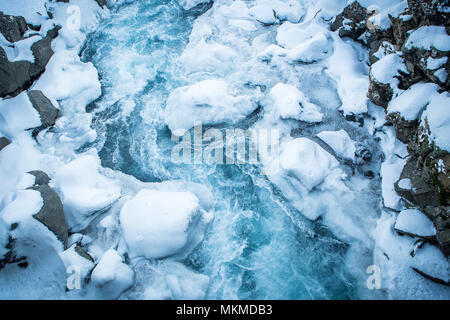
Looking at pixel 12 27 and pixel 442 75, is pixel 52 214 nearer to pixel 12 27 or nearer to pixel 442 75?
pixel 12 27

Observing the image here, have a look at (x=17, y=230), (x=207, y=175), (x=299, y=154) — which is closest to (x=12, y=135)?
(x=17, y=230)

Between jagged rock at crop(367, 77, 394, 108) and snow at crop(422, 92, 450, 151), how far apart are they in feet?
3.39

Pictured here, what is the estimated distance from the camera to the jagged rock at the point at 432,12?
407 centimetres

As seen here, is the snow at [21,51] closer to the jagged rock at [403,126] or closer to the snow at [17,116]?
the snow at [17,116]

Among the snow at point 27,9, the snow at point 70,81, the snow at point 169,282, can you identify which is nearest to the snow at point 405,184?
the snow at point 169,282

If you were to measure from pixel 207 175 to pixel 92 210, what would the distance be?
2.18m

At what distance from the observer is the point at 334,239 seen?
4199mm

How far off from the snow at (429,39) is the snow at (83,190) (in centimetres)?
599

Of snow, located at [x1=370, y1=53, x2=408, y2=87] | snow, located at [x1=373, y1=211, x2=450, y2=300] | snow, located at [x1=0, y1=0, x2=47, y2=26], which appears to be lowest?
snow, located at [x1=373, y1=211, x2=450, y2=300]

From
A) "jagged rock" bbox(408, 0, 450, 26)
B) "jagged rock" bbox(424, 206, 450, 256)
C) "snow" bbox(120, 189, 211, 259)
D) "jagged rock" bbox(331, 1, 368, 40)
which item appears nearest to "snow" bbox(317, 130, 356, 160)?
"jagged rock" bbox(424, 206, 450, 256)

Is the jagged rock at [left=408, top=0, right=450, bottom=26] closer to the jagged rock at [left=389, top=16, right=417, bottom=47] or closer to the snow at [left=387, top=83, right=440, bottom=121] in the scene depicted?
the jagged rock at [left=389, top=16, right=417, bottom=47]

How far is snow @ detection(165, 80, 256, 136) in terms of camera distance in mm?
5684

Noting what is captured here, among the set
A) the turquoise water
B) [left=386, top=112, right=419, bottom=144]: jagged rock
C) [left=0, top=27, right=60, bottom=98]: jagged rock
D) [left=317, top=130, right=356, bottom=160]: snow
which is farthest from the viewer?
[left=0, top=27, right=60, bottom=98]: jagged rock
